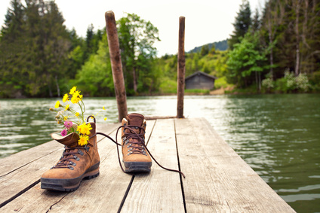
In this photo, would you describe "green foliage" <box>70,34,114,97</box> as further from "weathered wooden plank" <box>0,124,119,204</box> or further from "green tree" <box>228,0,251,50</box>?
"weathered wooden plank" <box>0,124,119,204</box>

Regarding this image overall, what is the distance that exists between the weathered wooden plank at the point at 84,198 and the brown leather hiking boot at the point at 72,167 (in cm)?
5

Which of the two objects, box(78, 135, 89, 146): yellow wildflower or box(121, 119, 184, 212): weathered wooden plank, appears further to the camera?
box(78, 135, 89, 146): yellow wildflower

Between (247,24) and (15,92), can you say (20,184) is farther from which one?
(247,24)

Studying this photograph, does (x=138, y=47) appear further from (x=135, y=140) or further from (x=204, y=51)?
(x=204, y=51)

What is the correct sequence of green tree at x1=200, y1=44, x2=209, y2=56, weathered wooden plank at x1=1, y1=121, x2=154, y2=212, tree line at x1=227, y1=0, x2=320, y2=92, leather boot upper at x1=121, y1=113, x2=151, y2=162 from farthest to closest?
1. green tree at x1=200, y1=44, x2=209, y2=56
2. tree line at x1=227, y1=0, x2=320, y2=92
3. leather boot upper at x1=121, y1=113, x2=151, y2=162
4. weathered wooden plank at x1=1, y1=121, x2=154, y2=212

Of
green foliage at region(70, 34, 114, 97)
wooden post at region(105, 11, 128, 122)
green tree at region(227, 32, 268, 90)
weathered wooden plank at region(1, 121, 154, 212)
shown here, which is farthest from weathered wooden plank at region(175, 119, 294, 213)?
green foliage at region(70, 34, 114, 97)

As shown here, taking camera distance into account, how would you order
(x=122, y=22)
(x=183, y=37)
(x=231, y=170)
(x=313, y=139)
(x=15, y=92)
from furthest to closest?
(x=122, y=22), (x=15, y=92), (x=313, y=139), (x=183, y=37), (x=231, y=170)

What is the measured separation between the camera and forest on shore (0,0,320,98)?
32.8 metres

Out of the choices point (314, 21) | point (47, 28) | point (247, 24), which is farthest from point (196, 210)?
point (247, 24)

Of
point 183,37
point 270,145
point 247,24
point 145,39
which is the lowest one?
point 270,145

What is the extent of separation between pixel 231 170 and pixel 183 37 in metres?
3.66

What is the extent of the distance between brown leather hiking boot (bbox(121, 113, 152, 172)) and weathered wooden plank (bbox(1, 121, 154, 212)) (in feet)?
0.32

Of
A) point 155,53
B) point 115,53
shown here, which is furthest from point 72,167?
point 155,53

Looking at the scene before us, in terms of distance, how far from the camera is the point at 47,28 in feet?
130
